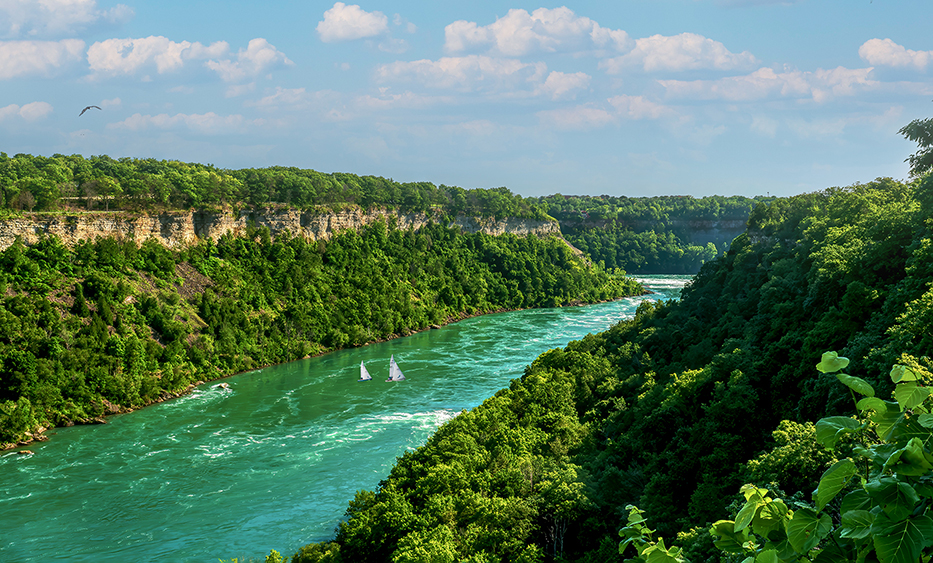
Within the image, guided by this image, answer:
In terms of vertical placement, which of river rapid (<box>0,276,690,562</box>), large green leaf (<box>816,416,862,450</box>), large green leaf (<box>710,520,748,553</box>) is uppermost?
large green leaf (<box>816,416,862,450</box>)

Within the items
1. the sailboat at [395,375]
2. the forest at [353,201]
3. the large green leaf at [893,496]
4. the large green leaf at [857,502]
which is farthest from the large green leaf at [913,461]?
the forest at [353,201]

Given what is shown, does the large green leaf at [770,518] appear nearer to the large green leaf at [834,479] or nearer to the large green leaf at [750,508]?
the large green leaf at [750,508]

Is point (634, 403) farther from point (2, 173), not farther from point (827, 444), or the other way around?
point (2, 173)

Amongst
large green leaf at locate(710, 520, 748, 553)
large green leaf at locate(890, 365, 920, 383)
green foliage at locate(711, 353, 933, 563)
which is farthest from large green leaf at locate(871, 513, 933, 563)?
large green leaf at locate(710, 520, 748, 553)


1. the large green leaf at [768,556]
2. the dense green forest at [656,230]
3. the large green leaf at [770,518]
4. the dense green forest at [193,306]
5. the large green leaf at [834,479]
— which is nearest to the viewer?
the large green leaf at [834,479]

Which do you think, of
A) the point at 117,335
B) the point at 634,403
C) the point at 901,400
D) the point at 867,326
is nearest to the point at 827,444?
the point at 901,400

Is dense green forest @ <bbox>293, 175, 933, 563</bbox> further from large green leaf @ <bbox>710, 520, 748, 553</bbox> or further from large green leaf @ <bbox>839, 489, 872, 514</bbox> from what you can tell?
large green leaf @ <bbox>839, 489, 872, 514</bbox>
